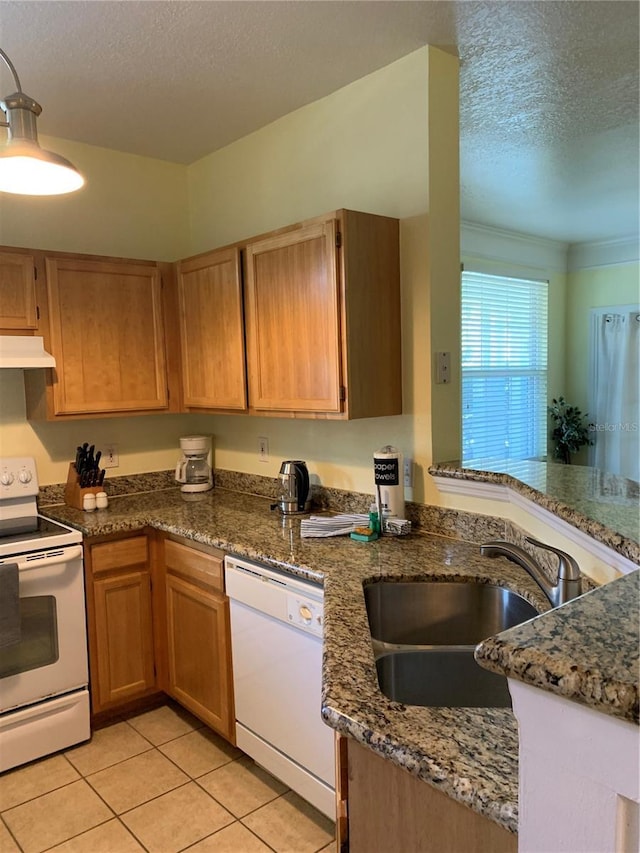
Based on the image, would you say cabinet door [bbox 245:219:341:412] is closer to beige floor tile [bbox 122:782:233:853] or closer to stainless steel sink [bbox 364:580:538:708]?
stainless steel sink [bbox 364:580:538:708]

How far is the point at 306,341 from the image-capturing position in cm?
239

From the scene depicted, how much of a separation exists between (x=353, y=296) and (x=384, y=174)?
0.55m

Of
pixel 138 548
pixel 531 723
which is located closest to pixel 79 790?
pixel 138 548

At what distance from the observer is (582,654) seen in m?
0.63

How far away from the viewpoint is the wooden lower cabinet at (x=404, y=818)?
835 mm

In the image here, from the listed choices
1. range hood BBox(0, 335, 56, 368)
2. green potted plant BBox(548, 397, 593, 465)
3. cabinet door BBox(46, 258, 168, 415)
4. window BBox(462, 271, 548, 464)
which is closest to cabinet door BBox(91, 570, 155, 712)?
cabinet door BBox(46, 258, 168, 415)

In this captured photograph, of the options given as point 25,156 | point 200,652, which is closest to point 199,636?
point 200,652

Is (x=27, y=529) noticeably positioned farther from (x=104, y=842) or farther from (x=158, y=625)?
(x=104, y=842)

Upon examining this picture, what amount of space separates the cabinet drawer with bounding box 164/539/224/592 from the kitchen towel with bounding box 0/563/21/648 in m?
0.60

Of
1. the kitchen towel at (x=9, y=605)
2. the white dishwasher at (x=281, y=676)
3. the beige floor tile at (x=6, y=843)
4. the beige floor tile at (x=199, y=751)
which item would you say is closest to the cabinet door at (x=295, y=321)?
the white dishwasher at (x=281, y=676)

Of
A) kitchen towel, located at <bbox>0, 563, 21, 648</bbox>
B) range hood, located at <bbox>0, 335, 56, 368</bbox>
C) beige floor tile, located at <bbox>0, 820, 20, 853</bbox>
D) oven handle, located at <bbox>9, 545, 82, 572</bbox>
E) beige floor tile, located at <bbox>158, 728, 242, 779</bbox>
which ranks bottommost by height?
beige floor tile, located at <bbox>0, 820, 20, 853</bbox>

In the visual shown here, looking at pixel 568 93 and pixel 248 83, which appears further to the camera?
pixel 568 93

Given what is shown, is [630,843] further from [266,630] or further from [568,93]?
[568,93]

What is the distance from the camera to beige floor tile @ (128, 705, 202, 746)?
261 centimetres
